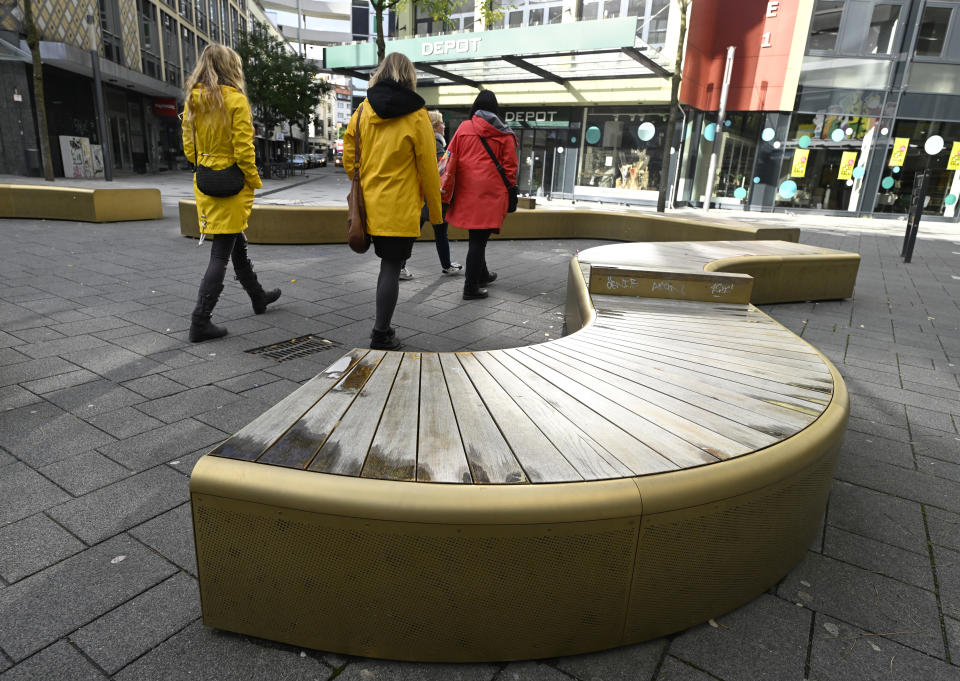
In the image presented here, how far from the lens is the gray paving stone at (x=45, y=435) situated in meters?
2.63

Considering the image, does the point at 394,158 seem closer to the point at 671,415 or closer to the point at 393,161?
the point at 393,161

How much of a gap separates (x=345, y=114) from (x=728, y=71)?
11290cm

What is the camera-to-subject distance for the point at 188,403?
10.5 feet

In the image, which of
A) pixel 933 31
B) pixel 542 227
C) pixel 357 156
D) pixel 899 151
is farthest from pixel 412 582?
pixel 933 31

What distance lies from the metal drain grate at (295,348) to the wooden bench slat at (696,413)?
2.26 m

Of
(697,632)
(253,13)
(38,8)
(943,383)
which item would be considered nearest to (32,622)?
(697,632)

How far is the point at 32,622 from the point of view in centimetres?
171

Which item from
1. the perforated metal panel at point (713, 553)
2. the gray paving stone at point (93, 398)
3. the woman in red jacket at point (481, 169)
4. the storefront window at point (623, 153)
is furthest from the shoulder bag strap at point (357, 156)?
the storefront window at point (623, 153)

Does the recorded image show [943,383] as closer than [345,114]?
Yes

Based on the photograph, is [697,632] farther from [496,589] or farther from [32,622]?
[32,622]

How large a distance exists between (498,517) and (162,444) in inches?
78.3

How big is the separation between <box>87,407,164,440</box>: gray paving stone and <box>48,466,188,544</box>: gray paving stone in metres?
0.45

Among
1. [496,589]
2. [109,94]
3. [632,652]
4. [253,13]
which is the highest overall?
[253,13]

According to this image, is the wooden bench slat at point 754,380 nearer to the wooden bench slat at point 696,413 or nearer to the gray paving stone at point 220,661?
the wooden bench slat at point 696,413
